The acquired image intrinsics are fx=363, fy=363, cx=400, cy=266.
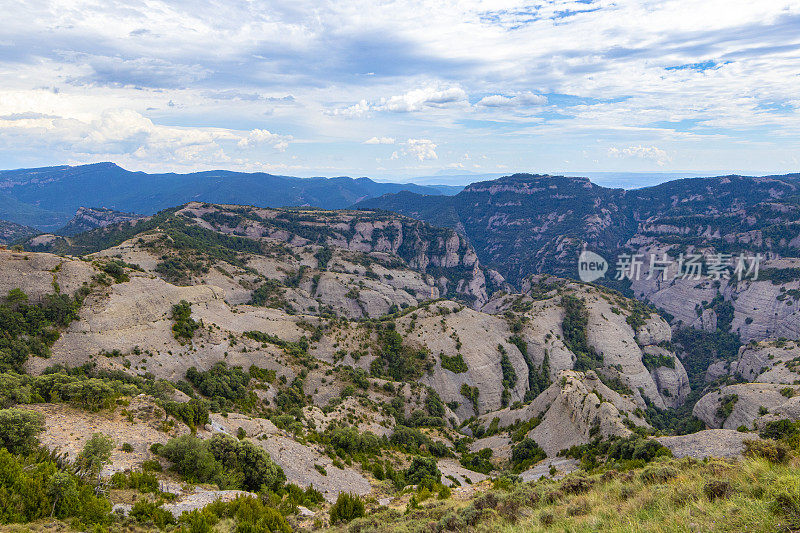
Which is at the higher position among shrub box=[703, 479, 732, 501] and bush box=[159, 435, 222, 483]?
shrub box=[703, 479, 732, 501]

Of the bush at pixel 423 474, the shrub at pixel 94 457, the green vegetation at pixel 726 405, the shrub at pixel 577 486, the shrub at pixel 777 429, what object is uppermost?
the shrub at pixel 94 457

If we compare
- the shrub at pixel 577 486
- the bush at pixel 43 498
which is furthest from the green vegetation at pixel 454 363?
the bush at pixel 43 498

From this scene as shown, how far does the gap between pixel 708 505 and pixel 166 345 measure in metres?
58.7

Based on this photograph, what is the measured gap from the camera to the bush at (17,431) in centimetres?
1981

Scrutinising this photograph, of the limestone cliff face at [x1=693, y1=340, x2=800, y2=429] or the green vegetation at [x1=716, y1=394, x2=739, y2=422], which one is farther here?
the green vegetation at [x1=716, y1=394, x2=739, y2=422]

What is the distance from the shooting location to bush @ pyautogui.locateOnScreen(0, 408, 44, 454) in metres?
19.8

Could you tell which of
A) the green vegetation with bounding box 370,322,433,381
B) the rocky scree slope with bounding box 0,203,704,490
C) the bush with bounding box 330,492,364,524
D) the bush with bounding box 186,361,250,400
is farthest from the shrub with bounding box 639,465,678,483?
the green vegetation with bounding box 370,322,433,381

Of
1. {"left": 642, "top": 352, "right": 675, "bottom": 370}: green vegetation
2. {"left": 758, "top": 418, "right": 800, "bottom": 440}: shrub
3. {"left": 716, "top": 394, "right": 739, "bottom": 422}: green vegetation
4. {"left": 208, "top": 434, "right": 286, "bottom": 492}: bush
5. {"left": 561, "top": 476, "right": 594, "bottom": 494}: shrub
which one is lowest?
{"left": 642, "top": 352, "right": 675, "bottom": 370}: green vegetation

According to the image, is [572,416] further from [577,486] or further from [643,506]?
[643,506]

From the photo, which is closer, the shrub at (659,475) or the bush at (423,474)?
the shrub at (659,475)

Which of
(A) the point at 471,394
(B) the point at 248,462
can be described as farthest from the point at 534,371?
(B) the point at 248,462

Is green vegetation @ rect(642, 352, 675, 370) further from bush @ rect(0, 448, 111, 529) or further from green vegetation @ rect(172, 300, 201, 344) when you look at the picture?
bush @ rect(0, 448, 111, 529)

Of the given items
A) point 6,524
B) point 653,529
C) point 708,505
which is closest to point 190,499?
point 6,524

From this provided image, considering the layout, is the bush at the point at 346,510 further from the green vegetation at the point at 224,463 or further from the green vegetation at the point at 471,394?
the green vegetation at the point at 471,394
